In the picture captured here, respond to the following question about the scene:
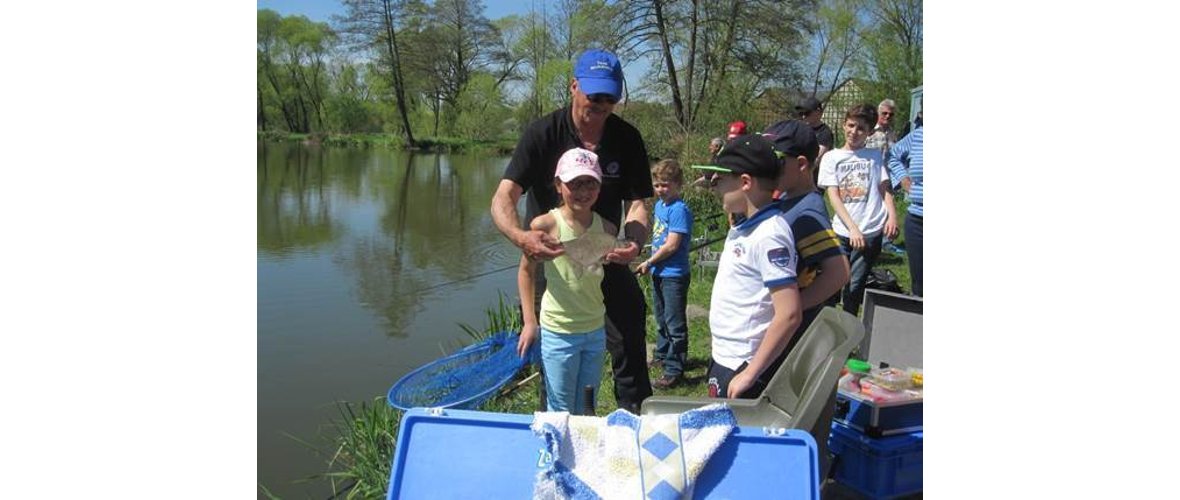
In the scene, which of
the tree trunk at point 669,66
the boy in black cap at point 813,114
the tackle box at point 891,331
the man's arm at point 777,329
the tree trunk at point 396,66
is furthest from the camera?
the tree trunk at point 396,66

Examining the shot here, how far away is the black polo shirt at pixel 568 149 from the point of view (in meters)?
2.60

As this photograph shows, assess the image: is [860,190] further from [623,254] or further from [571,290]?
[571,290]

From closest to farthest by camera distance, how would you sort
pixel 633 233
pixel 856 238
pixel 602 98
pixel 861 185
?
pixel 602 98, pixel 633 233, pixel 856 238, pixel 861 185

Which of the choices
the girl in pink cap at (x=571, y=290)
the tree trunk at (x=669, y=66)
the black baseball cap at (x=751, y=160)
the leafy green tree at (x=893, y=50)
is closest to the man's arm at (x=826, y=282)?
the black baseball cap at (x=751, y=160)

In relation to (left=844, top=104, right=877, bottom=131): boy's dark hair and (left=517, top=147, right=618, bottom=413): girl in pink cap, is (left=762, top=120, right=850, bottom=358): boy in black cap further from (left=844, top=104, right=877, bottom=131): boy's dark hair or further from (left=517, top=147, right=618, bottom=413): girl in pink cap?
(left=844, top=104, right=877, bottom=131): boy's dark hair

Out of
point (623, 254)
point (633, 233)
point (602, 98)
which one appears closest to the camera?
point (623, 254)

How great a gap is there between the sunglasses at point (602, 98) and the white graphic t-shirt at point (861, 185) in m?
1.91

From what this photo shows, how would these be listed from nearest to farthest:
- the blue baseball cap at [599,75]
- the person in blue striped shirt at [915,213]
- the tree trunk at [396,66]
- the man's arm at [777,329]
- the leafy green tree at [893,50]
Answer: the man's arm at [777,329] → the blue baseball cap at [599,75] → the person in blue striped shirt at [915,213] → the leafy green tree at [893,50] → the tree trunk at [396,66]

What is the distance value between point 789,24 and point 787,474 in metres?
19.7

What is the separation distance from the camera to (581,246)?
2293mm

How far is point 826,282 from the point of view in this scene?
7.39ft

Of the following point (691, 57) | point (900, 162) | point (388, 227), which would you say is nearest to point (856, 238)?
point (900, 162)

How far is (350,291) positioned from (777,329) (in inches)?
279

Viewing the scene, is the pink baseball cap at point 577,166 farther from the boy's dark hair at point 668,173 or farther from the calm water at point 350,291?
the calm water at point 350,291
